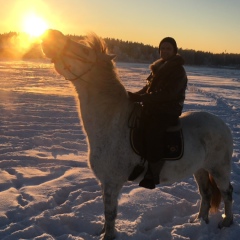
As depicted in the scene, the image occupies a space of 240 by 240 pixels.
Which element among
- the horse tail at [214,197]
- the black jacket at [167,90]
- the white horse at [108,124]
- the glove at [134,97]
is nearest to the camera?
the white horse at [108,124]

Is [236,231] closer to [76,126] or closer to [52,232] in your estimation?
[52,232]

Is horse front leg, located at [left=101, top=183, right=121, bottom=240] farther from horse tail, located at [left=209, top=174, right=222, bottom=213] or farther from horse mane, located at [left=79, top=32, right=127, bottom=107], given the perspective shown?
horse tail, located at [left=209, top=174, right=222, bottom=213]

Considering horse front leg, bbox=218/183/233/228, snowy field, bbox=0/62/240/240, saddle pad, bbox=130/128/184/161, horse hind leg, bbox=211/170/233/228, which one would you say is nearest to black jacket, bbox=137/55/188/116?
saddle pad, bbox=130/128/184/161

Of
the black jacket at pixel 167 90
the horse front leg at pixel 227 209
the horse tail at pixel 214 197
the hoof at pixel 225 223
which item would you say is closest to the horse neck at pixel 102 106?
the black jacket at pixel 167 90

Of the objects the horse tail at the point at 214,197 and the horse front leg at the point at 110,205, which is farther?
the horse tail at the point at 214,197

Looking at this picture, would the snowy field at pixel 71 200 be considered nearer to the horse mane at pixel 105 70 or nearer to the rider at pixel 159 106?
the rider at pixel 159 106

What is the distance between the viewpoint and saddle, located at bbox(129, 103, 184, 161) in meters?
3.63

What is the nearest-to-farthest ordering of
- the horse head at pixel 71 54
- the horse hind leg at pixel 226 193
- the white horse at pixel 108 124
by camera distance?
the horse head at pixel 71 54
the white horse at pixel 108 124
the horse hind leg at pixel 226 193

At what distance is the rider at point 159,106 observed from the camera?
3.50 metres

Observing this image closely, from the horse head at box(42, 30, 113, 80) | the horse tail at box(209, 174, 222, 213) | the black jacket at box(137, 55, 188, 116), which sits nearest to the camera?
the horse head at box(42, 30, 113, 80)

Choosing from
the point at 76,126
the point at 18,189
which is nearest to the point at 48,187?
the point at 18,189

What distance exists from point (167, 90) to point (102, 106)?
30.1 inches

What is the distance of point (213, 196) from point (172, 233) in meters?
0.90

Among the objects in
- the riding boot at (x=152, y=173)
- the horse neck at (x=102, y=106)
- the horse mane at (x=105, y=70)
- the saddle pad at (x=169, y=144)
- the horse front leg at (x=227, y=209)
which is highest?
the horse mane at (x=105, y=70)
